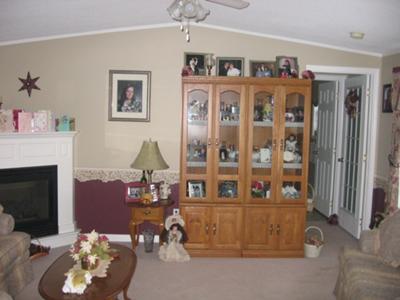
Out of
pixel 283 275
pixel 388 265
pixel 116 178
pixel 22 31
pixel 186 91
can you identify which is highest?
pixel 22 31

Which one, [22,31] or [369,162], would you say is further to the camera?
[369,162]

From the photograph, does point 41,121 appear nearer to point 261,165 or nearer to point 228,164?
point 228,164

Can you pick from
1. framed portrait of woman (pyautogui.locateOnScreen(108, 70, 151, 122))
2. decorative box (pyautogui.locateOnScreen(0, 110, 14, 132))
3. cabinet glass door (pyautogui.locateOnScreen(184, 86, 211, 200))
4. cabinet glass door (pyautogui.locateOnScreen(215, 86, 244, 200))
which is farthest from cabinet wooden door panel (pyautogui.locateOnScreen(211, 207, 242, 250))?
decorative box (pyautogui.locateOnScreen(0, 110, 14, 132))

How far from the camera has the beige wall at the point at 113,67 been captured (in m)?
4.82

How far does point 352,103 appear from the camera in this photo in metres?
5.51

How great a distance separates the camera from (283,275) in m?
4.07

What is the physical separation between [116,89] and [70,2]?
161 cm

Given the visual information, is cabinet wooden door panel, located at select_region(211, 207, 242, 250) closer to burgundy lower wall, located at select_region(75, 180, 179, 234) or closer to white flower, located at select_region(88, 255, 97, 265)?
burgundy lower wall, located at select_region(75, 180, 179, 234)

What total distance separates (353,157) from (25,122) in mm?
4049

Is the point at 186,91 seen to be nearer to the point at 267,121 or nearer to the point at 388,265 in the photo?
the point at 267,121

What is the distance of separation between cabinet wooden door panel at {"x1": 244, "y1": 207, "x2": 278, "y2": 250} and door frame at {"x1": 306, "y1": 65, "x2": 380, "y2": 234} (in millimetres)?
1369

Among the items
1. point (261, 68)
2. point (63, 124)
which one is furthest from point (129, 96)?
point (261, 68)

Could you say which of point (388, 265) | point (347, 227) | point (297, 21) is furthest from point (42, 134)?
point (347, 227)

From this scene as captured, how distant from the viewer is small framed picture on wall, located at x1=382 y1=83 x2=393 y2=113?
15.4 feet
